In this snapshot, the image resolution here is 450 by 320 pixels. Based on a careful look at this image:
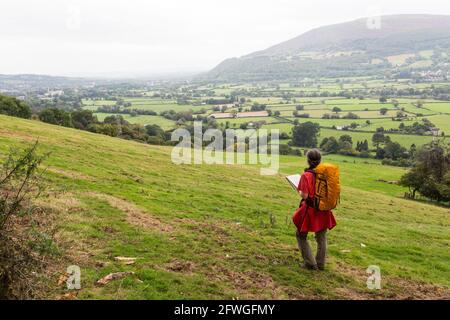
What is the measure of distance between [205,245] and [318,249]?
3351 mm

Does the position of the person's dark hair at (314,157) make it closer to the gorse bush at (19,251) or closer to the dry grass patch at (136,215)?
the dry grass patch at (136,215)

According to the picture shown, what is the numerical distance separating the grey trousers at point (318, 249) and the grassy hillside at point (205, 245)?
0.96ft

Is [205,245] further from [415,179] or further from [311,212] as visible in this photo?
[415,179]

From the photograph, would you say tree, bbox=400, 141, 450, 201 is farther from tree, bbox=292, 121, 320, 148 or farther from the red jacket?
tree, bbox=292, 121, 320, 148

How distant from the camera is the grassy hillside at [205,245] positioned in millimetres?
9016

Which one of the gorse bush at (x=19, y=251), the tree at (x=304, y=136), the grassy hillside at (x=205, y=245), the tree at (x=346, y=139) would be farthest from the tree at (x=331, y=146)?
the gorse bush at (x=19, y=251)

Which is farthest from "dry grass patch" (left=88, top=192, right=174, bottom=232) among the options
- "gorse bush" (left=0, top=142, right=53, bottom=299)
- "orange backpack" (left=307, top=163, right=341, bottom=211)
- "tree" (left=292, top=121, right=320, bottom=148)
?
"tree" (left=292, top=121, right=320, bottom=148)

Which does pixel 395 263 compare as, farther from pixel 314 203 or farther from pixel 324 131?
pixel 324 131

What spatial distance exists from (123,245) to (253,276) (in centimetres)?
382

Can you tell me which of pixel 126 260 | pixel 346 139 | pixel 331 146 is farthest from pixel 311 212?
pixel 346 139

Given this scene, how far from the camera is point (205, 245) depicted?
457 inches

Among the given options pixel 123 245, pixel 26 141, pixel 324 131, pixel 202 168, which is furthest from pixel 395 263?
pixel 324 131

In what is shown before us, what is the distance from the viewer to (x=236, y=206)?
1852 centimetres

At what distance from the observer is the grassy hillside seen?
902cm
